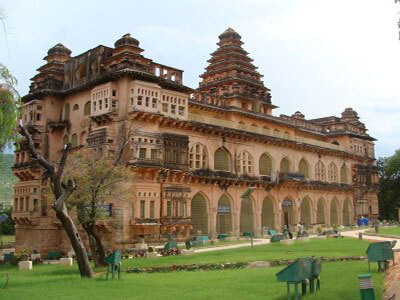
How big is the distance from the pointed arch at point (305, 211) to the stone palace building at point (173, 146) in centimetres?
13

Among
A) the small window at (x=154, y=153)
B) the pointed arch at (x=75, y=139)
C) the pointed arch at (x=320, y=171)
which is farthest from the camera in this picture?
the pointed arch at (x=320, y=171)

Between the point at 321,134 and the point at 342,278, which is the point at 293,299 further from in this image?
the point at 321,134

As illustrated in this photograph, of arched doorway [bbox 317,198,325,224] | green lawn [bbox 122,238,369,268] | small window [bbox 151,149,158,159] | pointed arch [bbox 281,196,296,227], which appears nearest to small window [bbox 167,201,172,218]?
small window [bbox 151,149,158,159]

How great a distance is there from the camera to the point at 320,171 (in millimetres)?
55812

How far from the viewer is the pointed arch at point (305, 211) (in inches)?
2071

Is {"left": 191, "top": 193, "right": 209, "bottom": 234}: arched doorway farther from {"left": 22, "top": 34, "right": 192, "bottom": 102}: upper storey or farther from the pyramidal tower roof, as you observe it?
the pyramidal tower roof

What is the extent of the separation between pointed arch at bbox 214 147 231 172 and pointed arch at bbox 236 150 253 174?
3.85ft

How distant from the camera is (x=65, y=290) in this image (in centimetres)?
1460

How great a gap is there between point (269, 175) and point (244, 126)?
641 centimetres

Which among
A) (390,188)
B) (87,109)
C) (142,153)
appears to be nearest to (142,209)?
(142,153)

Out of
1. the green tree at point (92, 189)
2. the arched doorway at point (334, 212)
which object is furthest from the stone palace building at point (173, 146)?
the green tree at point (92, 189)

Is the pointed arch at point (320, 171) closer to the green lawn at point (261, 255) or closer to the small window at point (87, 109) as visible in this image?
the green lawn at point (261, 255)

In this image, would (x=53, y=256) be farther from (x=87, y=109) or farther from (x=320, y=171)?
(x=320, y=171)

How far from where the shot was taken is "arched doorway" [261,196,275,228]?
154ft
